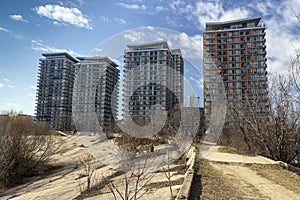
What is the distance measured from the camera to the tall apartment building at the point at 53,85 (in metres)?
50.4

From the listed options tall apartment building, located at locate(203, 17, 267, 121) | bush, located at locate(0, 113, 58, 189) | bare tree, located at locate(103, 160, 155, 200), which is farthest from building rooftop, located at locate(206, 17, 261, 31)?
bare tree, located at locate(103, 160, 155, 200)

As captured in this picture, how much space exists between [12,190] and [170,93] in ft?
25.4

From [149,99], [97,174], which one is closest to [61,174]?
[97,174]

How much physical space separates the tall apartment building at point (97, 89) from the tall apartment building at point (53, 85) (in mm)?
43273

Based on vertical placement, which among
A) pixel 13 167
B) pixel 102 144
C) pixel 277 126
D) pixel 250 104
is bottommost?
pixel 13 167

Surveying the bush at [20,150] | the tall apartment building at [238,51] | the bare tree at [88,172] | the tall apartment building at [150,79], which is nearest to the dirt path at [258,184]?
the bare tree at [88,172]

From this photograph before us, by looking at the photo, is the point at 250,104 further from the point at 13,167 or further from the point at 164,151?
the point at 13,167

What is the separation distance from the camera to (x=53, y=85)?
53844 millimetres

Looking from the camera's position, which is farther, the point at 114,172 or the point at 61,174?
the point at 61,174

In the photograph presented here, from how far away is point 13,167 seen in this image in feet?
28.2

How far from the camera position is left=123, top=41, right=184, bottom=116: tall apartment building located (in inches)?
326

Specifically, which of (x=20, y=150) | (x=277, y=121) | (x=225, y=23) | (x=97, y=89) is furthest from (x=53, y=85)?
(x=277, y=121)

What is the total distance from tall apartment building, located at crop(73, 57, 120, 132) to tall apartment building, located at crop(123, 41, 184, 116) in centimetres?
63

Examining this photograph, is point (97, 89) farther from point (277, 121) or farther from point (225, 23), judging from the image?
point (225, 23)
